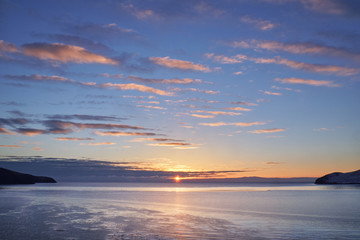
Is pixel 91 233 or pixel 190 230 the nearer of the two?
pixel 91 233

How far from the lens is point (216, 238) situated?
27.2 meters

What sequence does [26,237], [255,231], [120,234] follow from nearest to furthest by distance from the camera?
[26,237]
[120,234]
[255,231]

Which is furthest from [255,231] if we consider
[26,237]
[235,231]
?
[26,237]

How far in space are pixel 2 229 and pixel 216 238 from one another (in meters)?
19.6

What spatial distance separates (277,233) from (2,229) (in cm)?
2502

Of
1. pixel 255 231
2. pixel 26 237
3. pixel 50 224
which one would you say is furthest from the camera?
pixel 50 224

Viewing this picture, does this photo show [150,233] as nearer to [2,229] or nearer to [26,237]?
[26,237]

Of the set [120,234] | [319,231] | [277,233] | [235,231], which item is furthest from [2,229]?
[319,231]

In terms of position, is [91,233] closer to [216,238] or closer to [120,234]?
[120,234]

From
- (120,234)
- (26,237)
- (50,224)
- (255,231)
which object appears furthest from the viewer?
(50,224)

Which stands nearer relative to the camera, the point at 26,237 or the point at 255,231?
the point at 26,237

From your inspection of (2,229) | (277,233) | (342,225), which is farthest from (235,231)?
(2,229)

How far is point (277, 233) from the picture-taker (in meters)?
29.5

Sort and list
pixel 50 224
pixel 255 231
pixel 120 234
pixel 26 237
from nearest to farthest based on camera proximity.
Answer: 1. pixel 26 237
2. pixel 120 234
3. pixel 255 231
4. pixel 50 224
